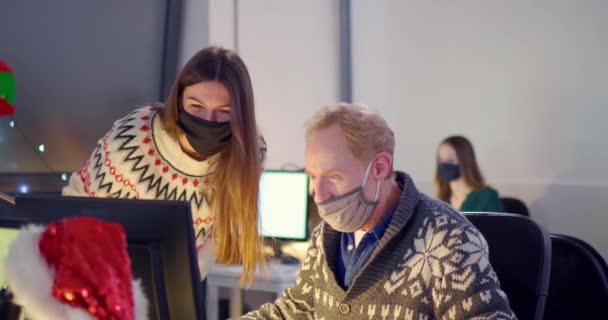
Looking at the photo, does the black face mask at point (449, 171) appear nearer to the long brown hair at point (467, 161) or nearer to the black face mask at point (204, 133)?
the long brown hair at point (467, 161)

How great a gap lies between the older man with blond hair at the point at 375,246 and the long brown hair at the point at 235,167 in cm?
16

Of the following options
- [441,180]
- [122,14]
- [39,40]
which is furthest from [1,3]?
[441,180]

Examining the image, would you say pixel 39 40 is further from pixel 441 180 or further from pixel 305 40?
pixel 441 180

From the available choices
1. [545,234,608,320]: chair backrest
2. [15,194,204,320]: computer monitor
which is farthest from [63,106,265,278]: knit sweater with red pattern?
[545,234,608,320]: chair backrest

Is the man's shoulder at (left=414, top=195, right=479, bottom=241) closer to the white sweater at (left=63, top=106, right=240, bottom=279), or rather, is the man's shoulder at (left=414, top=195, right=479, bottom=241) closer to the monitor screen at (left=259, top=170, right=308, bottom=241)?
the white sweater at (left=63, top=106, right=240, bottom=279)

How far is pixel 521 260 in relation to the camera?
148 centimetres

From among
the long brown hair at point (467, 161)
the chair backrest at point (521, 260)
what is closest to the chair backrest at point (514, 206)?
the long brown hair at point (467, 161)

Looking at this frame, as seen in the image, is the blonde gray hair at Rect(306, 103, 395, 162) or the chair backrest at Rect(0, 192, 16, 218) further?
the blonde gray hair at Rect(306, 103, 395, 162)

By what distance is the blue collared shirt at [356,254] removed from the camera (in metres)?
1.40

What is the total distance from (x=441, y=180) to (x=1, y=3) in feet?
7.68

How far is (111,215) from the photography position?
91cm

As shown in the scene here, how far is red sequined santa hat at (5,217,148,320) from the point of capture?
0.63 metres

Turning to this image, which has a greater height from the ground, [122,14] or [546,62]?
[122,14]

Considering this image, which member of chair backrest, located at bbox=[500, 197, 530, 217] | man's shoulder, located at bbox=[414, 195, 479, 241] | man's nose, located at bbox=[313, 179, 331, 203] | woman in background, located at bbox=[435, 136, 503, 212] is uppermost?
man's nose, located at bbox=[313, 179, 331, 203]
